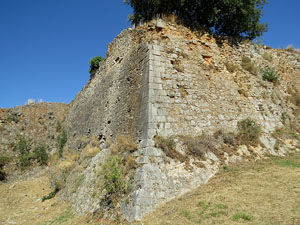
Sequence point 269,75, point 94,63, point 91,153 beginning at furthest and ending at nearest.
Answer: point 94,63 < point 269,75 < point 91,153

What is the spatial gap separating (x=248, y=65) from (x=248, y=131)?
4136 millimetres

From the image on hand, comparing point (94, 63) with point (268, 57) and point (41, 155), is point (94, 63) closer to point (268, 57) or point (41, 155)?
point (41, 155)

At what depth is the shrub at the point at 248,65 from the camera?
11.0 meters

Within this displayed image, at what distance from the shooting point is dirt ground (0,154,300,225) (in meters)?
4.33

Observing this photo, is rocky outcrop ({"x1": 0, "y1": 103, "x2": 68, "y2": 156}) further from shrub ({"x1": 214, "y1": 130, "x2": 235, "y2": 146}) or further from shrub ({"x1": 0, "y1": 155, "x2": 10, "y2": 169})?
shrub ({"x1": 214, "y1": 130, "x2": 235, "y2": 146})

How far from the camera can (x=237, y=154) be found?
7.79 meters

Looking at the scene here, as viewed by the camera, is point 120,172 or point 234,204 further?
point 120,172

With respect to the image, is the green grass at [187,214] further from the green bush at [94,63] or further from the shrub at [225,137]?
the green bush at [94,63]

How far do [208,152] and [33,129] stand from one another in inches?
664

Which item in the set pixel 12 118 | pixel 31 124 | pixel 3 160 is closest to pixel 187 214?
pixel 3 160

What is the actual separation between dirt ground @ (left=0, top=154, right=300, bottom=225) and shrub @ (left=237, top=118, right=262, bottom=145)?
1.07 meters

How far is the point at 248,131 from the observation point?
8.76 m

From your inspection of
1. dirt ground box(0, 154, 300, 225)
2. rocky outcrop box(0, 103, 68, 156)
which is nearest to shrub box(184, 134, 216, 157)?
dirt ground box(0, 154, 300, 225)

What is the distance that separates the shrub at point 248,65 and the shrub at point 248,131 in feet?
10.8
